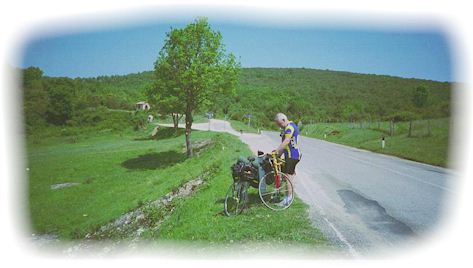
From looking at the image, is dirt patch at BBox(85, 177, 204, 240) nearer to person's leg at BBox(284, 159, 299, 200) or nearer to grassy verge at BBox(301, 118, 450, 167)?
person's leg at BBox(284, 159, 299, 200)

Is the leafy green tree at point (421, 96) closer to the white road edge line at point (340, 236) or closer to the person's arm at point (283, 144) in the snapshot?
the white road edge line at point (340, 236)

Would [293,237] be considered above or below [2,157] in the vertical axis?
below

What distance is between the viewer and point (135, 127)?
2120 inches

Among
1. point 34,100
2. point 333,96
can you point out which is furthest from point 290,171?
point 333,96

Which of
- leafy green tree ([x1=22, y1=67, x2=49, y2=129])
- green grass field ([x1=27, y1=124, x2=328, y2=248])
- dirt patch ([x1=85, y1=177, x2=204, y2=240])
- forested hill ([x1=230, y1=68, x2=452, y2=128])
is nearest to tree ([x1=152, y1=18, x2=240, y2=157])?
green grass field ([x1=27, y1=124, x2=328, y2=248])

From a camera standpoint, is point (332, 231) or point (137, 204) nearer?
point (332, 231)

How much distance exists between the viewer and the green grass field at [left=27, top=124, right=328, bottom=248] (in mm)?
6465

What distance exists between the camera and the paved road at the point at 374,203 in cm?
585

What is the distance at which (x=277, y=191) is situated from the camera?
7.67 meters

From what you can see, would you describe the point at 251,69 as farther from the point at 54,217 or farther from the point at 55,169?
the point at 54,217

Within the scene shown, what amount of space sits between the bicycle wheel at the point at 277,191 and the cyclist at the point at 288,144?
0.04m

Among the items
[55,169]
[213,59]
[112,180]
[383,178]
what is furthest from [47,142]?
[383,178]

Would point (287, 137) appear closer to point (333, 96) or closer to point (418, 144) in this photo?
point (418, 144)

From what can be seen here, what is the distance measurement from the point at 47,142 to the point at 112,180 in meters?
32.6
